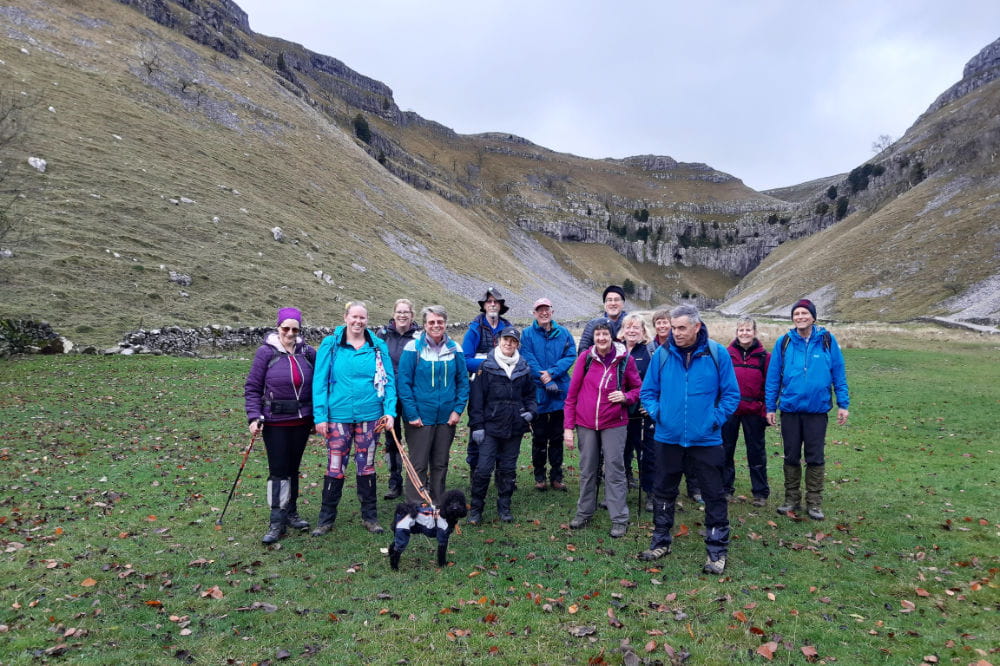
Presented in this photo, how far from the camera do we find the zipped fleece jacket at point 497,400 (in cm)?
810

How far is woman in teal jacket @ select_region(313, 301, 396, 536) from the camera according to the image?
24.6 feet

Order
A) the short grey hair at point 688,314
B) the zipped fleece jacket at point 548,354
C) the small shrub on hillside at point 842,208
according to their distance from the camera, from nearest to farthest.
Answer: the short grey hair at point 688,314 < the zipped fleece jacket at point 548,354 < the small shrub on hillside at point 842,208

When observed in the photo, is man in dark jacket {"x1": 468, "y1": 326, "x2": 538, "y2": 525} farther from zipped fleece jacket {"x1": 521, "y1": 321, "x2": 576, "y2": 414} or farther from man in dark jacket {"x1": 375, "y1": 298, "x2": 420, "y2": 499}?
man in dark jacket {"x1": 375, "y1": 298, "x2": 420, "y2": 499}

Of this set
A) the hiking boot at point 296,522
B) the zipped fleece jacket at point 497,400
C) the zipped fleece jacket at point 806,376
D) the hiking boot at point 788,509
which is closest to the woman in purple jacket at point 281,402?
the hiking boot at point 296,522

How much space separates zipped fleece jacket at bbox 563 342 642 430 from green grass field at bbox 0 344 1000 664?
1788 millimetres

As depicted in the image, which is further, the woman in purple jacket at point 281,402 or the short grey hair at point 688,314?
the woman in purple jacket at point 281,402

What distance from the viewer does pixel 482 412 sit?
820 centimetres

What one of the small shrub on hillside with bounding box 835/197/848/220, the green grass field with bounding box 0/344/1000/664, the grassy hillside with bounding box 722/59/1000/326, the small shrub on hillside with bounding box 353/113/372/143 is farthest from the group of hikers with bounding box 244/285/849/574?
the small shrub on hillside with bounding box 835/197/848/220

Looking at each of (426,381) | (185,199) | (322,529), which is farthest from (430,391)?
(185,199)

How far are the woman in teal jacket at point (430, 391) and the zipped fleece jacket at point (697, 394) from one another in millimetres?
3134

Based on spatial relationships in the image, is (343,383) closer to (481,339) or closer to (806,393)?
(481,339)

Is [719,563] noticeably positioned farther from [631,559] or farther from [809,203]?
[809,203]

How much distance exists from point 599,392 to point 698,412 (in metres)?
1.56

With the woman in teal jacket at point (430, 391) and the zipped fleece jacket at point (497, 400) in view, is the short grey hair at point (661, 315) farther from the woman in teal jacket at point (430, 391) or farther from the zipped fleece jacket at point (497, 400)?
the woman in teal jacket at point (430, 391)
